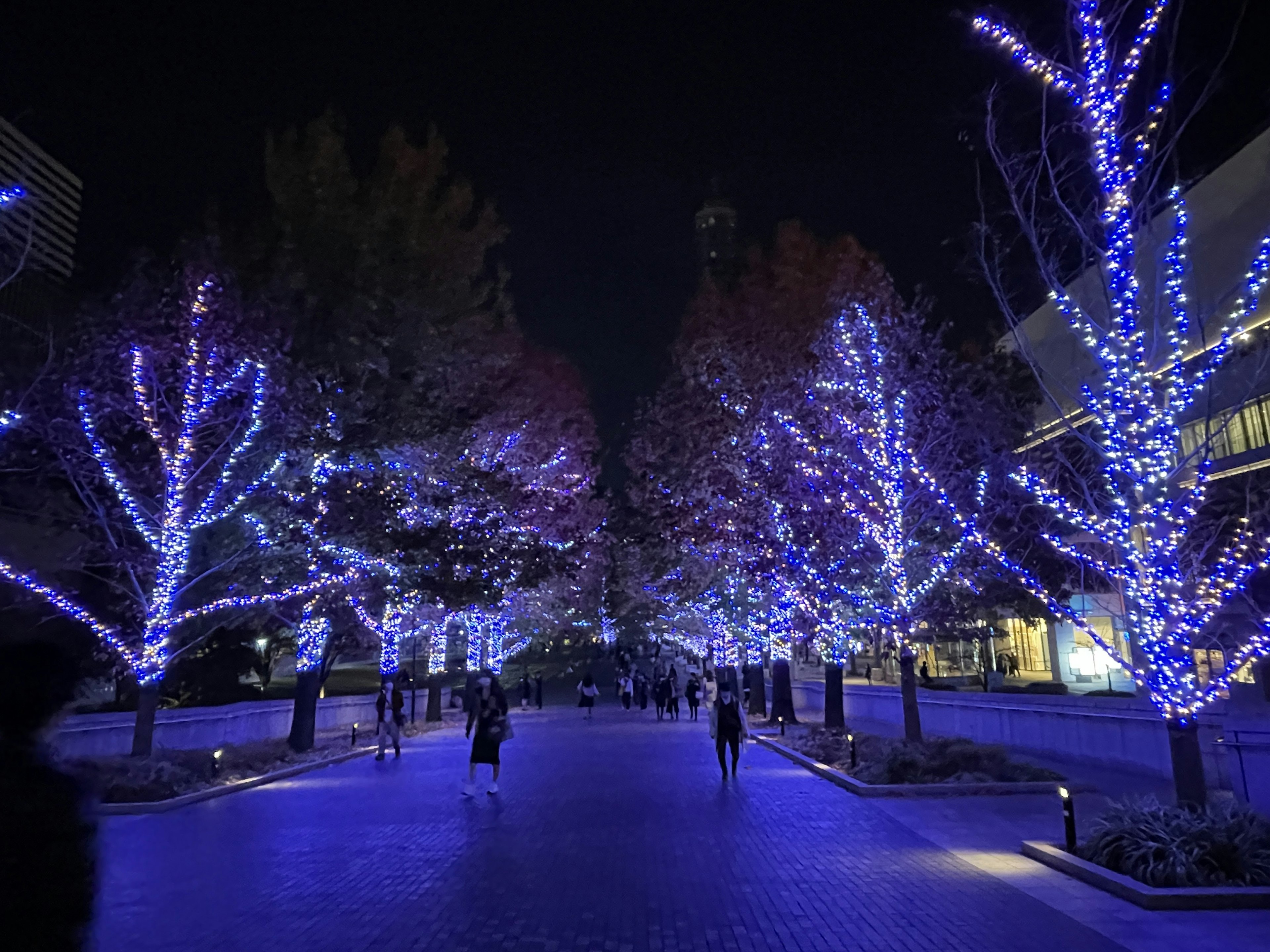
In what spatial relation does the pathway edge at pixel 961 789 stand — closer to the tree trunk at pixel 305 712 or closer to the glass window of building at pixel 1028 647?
the tree trunk at pixel 305 712

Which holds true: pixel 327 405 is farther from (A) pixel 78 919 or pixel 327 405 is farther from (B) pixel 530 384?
(A) pixel 78 919

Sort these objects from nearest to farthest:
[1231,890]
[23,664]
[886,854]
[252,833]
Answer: [23,664] < [1231,890] < [886,854] < [252,833]

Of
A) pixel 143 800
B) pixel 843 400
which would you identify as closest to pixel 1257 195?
pixel 843 400

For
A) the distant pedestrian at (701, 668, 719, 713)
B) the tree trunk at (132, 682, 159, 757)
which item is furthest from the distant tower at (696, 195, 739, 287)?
the tree trunk at (132, 682, 159, 757)

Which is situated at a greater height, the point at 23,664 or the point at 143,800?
the point at 23,664

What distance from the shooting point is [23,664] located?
2.91 metres

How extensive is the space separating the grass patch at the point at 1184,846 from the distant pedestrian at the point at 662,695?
85.2 feet

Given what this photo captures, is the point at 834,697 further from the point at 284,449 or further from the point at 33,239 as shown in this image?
the point at 33,239

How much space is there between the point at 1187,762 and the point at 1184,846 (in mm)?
1608

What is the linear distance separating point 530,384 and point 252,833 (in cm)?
2210

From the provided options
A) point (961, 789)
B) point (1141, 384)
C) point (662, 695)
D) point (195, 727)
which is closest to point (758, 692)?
point (662, 695)

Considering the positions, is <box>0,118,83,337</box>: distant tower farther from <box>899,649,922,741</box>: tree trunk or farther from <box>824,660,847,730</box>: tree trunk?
<box>824,660,847,730</box>: tree trunk

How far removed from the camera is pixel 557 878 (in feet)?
28.4

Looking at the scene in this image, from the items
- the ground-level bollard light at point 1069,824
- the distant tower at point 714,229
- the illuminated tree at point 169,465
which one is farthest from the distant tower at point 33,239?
the distant tower at point 714,229
